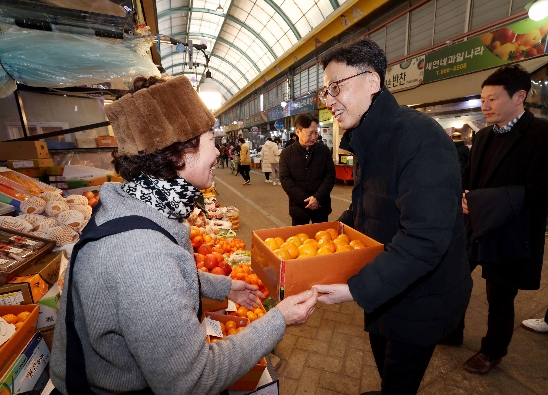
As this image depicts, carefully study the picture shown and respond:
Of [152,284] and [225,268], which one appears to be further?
[225,268]

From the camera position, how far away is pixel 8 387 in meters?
1.37

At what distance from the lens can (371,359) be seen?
101 inches

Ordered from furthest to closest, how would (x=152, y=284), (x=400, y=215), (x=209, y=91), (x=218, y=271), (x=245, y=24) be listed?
(x=245, y=24) → (x=209, y=91) → (x=218, y=271) → (x=400, y=215) → (x=152, y=284)

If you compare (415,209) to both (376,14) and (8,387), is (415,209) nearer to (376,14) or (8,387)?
(8,387)

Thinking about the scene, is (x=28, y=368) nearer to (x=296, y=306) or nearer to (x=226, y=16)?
(x=296, y=306)

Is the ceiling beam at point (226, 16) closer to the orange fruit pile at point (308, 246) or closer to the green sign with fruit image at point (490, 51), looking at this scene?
the green sign with fruit image at point (490, 51)

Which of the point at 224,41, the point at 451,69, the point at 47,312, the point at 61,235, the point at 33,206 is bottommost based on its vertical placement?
the point at 47,312

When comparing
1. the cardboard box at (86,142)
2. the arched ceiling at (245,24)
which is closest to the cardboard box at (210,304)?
the cardboard box at (86,142)

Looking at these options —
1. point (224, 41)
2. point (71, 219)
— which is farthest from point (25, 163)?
point (224, 41)

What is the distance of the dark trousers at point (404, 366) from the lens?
4.94 feet

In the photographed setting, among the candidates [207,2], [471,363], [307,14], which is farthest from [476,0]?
[207,2]

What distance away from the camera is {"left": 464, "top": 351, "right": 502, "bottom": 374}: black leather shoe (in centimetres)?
233

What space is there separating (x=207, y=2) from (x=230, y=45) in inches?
266

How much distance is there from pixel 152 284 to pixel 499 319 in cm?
277
